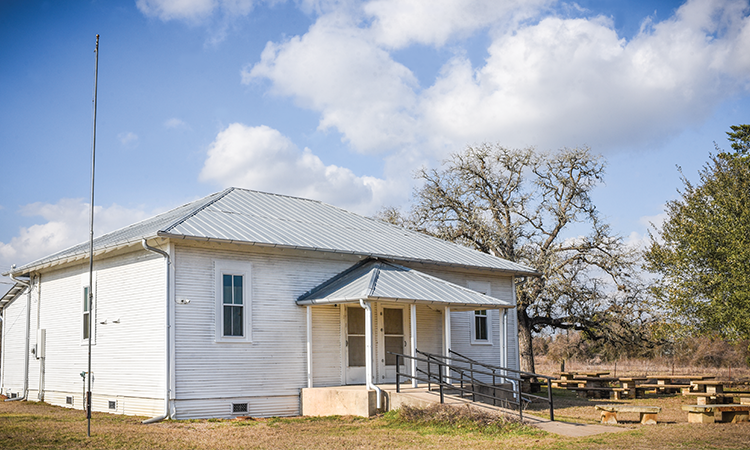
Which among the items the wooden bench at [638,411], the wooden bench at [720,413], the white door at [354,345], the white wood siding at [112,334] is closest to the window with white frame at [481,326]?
the white door at [354,345]

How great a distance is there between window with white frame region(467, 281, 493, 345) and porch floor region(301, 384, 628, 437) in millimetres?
5064

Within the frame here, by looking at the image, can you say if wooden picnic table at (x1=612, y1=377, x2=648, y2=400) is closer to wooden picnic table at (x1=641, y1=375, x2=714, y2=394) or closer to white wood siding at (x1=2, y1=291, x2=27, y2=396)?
wooden picnic table at (x1=641, y1=375, x2=714, y2=394)

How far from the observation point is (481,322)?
2133 cm

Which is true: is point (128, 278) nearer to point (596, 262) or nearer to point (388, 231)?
point (388, 231)

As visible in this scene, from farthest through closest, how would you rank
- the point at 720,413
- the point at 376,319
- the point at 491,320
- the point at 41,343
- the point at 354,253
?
the point at 491,320, the point at 41,343, the point at 376,319, the point at 354,253, the point at 720,413

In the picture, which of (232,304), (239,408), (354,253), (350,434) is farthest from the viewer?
(354,253)

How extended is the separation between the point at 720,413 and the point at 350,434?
7.59m

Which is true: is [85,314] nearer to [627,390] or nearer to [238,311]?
[238,311]

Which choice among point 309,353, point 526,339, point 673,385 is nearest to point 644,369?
point 526,339

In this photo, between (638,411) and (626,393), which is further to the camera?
(626,393)

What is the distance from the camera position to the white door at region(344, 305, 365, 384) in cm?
1728

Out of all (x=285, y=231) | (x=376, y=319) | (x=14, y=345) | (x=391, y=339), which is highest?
(x=285, y=231)

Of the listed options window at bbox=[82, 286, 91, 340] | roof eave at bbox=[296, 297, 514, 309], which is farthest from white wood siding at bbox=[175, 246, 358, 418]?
window at bbox=[82, 286, 91, 340]

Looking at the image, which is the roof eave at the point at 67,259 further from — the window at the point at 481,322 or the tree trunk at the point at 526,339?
the tree trunk at the point at 526,339
